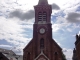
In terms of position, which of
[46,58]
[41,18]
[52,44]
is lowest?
[46,58]

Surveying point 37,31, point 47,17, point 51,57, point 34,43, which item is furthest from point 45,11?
point 51,57

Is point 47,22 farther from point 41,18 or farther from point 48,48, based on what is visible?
point 48,48

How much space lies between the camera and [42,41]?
47281mm

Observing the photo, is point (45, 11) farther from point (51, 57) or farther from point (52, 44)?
point (51, 57)

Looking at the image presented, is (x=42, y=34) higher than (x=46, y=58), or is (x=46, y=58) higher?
(x=42, y=34)

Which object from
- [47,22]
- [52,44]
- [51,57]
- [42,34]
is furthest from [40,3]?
[51,57]

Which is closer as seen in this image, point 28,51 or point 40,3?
point 28,51

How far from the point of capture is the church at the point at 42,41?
45.4m

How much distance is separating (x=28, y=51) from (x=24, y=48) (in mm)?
1467

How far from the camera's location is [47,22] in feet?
158

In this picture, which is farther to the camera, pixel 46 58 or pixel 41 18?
pixel 41 18

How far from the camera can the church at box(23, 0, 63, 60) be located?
4541 centimetres

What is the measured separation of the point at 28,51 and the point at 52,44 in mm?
6926

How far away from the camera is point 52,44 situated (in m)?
46.2
